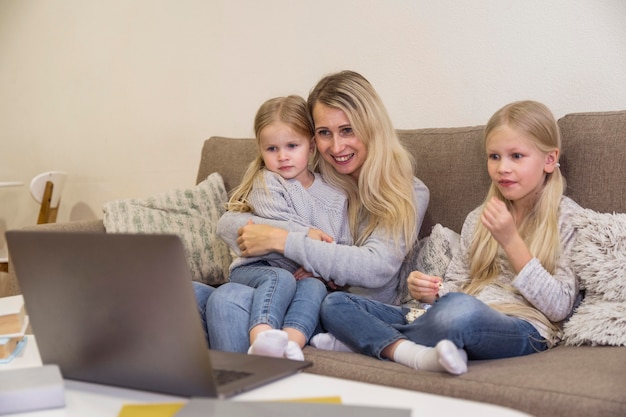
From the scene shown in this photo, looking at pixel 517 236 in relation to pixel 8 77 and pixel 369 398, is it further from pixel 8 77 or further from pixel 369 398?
pixel 8 77

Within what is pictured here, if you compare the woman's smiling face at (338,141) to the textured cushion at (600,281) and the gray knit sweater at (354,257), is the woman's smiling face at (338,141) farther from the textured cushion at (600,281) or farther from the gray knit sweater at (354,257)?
the textured cushion at (600,281)

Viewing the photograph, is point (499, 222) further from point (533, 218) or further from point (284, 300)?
point (284, 300)

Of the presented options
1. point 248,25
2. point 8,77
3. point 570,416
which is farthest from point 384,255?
point 8,77

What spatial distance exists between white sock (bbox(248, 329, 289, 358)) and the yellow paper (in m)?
0.49

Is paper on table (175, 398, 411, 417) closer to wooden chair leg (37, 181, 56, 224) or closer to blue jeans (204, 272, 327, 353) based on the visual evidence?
blue jeans (204, 272, 327, 353)

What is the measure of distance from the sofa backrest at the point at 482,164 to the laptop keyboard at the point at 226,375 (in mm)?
1102

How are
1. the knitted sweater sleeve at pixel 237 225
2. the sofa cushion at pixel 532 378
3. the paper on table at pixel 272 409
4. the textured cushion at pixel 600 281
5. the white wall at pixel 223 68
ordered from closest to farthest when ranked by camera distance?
the paper on table at pixel 272 409 → the sofa cushion at pixel 532 378 → the textured cushion at pixel 600 281 → the knitted sweater sleeve at pixel 237 225 → the white wall at pixel 223 68

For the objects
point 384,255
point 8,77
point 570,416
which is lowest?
point 570,416

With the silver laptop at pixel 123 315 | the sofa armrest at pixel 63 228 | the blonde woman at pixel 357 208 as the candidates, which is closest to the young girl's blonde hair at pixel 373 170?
the blonde woman at pixel 357 208

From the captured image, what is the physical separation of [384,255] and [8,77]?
292 cm

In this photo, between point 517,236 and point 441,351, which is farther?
point 517,236

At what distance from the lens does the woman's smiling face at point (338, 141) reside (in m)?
2.09

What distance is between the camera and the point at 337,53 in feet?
8.63

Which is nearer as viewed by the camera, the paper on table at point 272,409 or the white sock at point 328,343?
the paper on table at point 272,409
